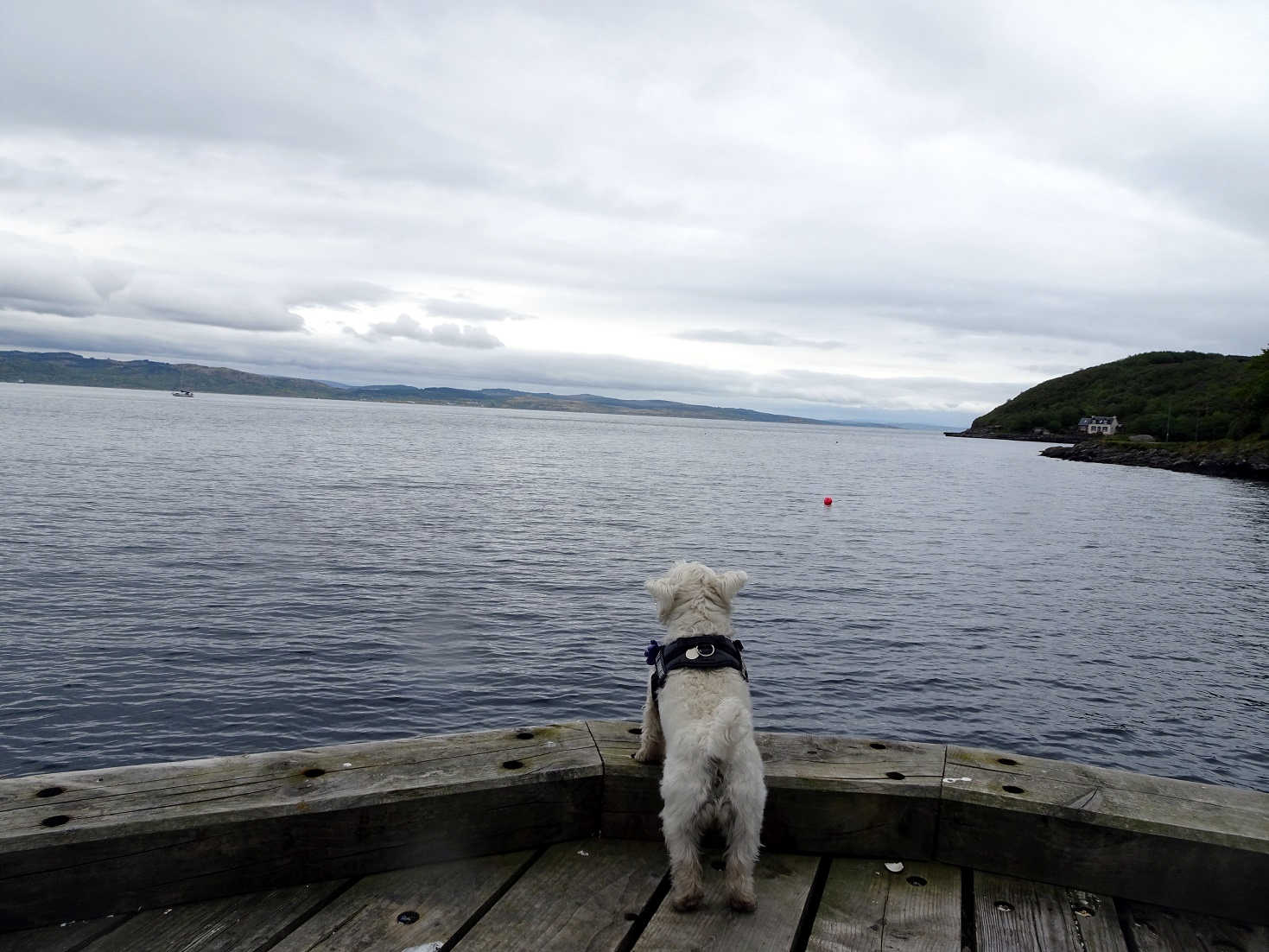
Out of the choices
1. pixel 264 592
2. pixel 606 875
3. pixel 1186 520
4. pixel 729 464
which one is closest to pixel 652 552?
pixel 264 592

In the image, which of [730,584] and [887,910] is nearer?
[887,910]

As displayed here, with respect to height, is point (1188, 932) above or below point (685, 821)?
below

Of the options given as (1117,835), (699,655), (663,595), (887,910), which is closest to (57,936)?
(699,655)

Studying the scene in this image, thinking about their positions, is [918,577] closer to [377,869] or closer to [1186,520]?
[377,869]

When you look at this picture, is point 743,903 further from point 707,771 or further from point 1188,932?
point 1188,932

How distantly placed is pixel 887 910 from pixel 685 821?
1066 millimetres

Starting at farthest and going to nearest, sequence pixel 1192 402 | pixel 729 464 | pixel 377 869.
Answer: pixel 1192 402, pixel 729 464, pixel 377 869

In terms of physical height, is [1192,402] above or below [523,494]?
above

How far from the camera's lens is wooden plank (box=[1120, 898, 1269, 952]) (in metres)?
3.99

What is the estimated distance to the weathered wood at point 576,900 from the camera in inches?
154

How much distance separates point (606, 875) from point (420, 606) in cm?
1806

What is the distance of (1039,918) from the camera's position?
13.8 feet

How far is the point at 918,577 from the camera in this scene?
29.8m

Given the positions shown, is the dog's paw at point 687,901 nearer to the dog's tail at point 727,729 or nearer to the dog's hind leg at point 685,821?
the dog's hind leg at point 685,821
